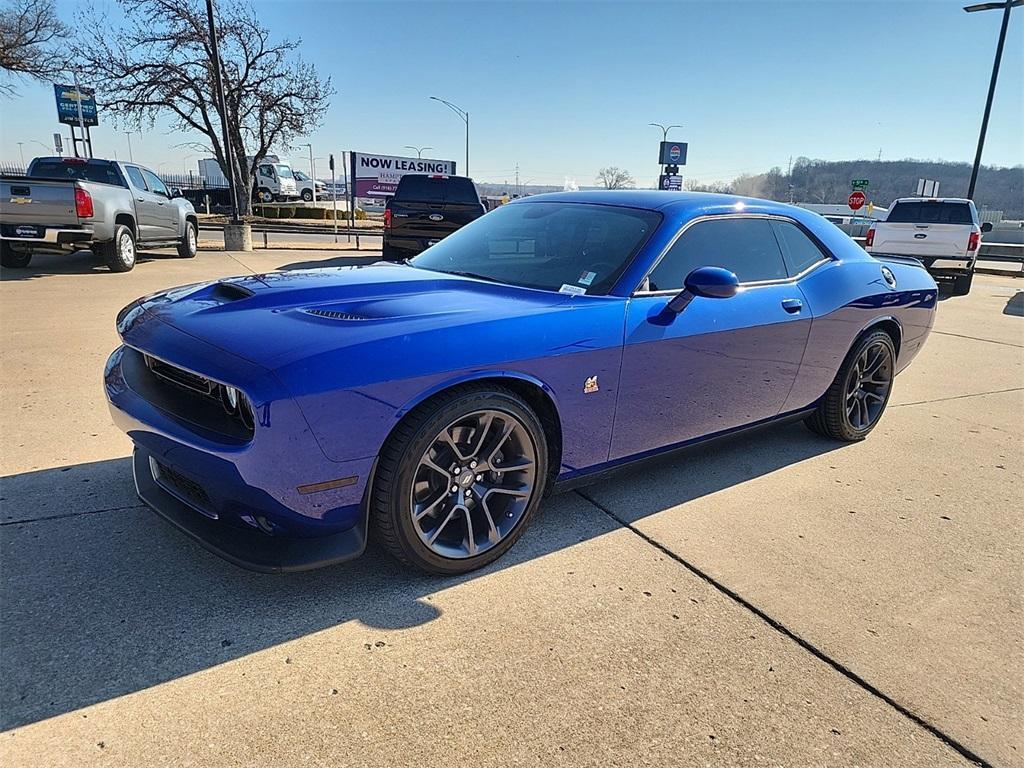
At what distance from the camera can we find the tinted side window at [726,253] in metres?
3.17

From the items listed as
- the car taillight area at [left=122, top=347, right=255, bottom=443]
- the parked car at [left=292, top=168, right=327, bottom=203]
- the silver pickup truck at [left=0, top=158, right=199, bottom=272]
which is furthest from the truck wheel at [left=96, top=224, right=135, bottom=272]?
the parked car at [left=292, top=168, right=327, bottom=203]

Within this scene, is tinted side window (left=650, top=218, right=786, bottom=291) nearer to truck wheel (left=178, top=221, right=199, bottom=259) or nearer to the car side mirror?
the car side mirror

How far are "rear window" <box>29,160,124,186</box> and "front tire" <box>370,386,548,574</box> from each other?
1093cm

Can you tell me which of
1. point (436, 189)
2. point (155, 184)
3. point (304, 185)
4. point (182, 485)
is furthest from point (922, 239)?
point (304, 185)

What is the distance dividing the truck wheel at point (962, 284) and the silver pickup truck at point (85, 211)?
1516 cm

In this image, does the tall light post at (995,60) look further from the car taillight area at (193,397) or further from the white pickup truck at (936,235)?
the car taillight area at (193,397)

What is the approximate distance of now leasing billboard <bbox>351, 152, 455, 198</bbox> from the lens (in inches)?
1154

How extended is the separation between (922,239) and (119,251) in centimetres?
1446

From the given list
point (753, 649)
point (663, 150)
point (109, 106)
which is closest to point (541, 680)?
point (753, 649)

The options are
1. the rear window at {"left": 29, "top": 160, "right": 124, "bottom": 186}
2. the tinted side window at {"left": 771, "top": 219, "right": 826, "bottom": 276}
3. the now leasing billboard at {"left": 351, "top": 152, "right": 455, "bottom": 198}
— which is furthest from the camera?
the now leasing billboard at {"left": 351, "top": 152, "right": 455, "bottom": 198}

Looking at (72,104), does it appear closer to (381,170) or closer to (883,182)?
(381,170)

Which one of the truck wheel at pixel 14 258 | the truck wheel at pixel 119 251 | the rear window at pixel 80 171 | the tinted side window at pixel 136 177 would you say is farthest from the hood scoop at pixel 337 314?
the tinted side window at pixel 136 177

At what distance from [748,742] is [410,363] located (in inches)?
60.4

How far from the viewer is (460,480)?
2541 millimetres
